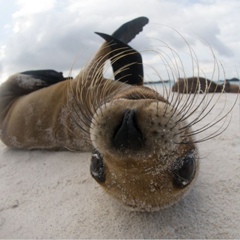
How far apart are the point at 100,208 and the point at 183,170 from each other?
2.37 feet

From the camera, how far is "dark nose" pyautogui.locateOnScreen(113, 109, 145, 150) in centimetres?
151

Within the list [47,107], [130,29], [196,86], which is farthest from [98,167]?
[130,29]

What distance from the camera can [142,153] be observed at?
159cm

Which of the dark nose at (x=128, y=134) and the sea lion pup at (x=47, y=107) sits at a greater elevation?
the dark nose at (x=128, y=134)

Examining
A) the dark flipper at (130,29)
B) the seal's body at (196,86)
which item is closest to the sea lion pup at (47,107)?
the dark flipper at (130,29)

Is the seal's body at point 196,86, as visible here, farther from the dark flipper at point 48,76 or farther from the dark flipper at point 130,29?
the dark flipper at point 48,76

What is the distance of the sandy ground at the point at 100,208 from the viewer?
200 centimetres

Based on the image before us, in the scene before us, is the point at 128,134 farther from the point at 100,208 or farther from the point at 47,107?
the point at 47,107

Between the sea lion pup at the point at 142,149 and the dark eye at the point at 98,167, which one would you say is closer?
the sea lion pup at the point at 142,149

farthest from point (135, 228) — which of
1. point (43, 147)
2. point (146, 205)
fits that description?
point (43, 147)

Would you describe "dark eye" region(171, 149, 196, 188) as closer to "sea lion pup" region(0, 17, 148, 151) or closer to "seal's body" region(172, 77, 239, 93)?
"seal's body" region(172, 77, 239, 93)

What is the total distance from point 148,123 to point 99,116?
10.3 inches

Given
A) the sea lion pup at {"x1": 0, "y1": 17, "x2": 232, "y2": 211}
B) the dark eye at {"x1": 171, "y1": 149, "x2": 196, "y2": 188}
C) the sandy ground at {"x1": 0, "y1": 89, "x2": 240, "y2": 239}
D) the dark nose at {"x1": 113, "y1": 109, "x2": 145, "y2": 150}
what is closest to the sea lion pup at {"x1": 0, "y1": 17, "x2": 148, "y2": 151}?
the sandy ground at {"x1": 0, "y1": 89, "x2": 240, "y2": 239}

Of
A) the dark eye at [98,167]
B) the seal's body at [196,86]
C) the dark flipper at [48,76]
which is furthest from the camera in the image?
the dark flipper at [48,76]
